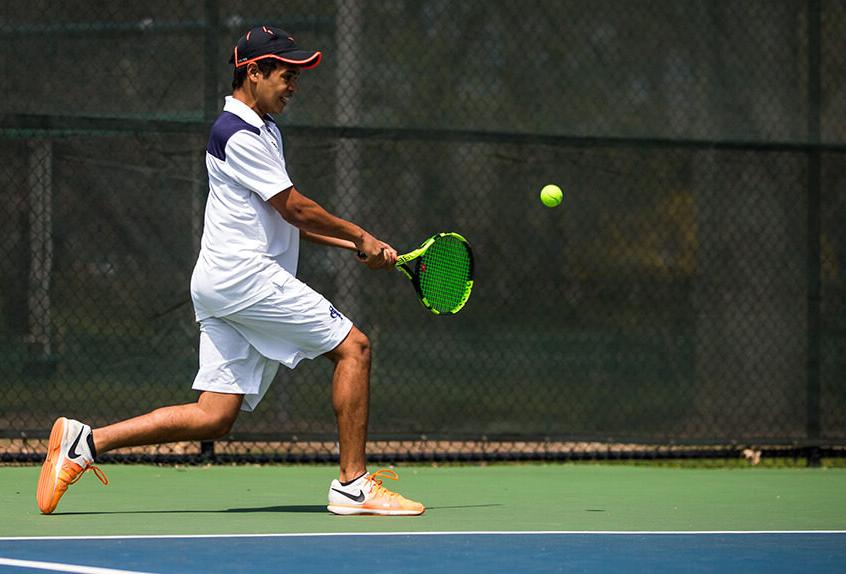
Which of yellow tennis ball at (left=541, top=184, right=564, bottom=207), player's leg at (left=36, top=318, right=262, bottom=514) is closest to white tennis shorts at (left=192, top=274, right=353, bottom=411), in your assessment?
player's leg at (left=36, top=318, right=262, bottom=514)

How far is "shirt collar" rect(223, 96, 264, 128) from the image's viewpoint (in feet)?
17.4

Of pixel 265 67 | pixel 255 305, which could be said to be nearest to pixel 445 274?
pixel 255 305


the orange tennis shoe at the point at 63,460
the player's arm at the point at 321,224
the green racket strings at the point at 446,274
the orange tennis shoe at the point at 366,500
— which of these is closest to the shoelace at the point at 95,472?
Result: the orange tennis shoe at the point at 63,460

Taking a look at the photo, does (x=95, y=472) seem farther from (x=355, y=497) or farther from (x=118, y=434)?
(x=355, y=497)

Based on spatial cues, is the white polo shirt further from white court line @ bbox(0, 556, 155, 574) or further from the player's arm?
white court line @ bbox(0, 556, 155, 574)

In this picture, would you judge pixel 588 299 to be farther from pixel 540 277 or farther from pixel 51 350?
pixel 51 350

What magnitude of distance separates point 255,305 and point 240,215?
1.03 feet

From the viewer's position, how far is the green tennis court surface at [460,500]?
514 centimetres

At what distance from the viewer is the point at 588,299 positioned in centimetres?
764

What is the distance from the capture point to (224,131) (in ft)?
17.3

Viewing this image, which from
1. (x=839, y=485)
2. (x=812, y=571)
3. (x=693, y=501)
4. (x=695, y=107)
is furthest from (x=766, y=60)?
(x=812, y=571)

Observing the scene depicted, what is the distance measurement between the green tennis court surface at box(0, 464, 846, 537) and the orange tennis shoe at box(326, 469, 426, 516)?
6 cm

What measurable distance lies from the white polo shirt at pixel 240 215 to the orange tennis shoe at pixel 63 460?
62 cm

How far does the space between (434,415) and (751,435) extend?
1.66m
